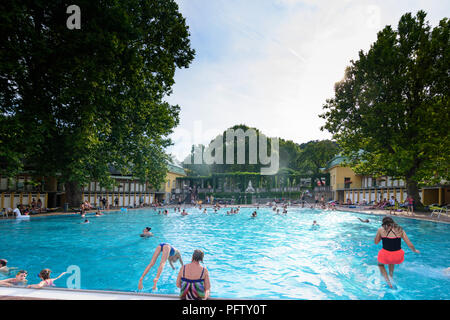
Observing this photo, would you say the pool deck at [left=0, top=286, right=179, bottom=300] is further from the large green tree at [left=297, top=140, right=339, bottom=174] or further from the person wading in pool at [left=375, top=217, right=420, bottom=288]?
the large green tree at [left=297, top=140, right=339, bottom=174]

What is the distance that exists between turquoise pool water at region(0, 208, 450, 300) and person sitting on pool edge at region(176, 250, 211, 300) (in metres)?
2.43

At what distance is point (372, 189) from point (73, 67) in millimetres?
36101

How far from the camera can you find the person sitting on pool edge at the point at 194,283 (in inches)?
158

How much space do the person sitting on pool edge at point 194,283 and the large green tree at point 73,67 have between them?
33.8 feet

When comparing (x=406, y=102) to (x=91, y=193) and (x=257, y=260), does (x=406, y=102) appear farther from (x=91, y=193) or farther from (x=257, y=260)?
(x=91, y=193)

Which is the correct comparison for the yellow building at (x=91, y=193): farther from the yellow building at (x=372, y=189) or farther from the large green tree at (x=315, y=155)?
the large green tree at (x=315, y=155)

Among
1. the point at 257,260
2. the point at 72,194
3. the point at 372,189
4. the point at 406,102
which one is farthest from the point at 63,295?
the point at 372,189

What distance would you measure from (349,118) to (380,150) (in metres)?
4.22

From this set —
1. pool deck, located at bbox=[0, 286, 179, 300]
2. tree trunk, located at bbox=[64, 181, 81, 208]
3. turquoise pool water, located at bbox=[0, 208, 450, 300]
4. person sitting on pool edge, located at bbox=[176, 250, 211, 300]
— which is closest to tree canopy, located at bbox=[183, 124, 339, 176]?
tree trunk, located at bbox=[64, 181, 81, 208]

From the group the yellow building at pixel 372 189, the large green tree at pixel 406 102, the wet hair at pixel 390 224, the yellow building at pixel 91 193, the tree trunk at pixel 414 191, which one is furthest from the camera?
the yellow building at pixel 372 189

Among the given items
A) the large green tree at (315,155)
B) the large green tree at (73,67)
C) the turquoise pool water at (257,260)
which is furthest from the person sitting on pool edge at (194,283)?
the large green tree at (315,155)

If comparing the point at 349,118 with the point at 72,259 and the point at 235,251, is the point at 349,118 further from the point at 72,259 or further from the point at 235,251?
the point at 72,259

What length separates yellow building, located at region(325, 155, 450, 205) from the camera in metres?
25.7
